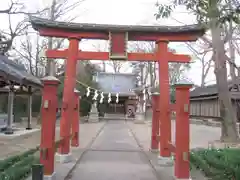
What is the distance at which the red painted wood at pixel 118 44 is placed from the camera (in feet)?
34.6

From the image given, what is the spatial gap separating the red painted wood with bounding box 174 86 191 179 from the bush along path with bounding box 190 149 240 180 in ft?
2.55

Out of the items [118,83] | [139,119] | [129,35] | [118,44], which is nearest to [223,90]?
[129,35]

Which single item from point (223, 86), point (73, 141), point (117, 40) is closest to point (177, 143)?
point (117, 40)

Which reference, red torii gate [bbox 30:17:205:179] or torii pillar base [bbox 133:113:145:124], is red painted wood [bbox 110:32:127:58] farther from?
torii pillar base [bbox 133:113:145:124]

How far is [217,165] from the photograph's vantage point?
7.72m

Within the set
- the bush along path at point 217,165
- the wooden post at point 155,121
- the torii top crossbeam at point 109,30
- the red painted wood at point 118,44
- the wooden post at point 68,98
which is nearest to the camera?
the bush along path at point 217,165

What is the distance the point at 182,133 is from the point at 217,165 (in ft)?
5.42

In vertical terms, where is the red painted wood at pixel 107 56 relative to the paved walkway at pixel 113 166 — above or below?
above

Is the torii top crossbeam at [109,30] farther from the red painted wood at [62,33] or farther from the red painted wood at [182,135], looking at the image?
the red painted wood at [182,135]

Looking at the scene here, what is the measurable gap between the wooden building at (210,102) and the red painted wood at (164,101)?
21436 mm

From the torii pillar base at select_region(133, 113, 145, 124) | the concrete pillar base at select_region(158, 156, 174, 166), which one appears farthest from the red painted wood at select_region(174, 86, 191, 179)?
the torii pillar base at select_region(133, 113, 145, 124)

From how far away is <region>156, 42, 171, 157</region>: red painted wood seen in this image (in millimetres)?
9492

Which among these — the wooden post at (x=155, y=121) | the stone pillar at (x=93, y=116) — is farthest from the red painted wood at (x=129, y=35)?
the stone pillar at (x=93, y=116)

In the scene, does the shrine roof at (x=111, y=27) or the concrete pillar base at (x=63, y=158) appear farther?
the shrine roof at (x=111, y=27)
